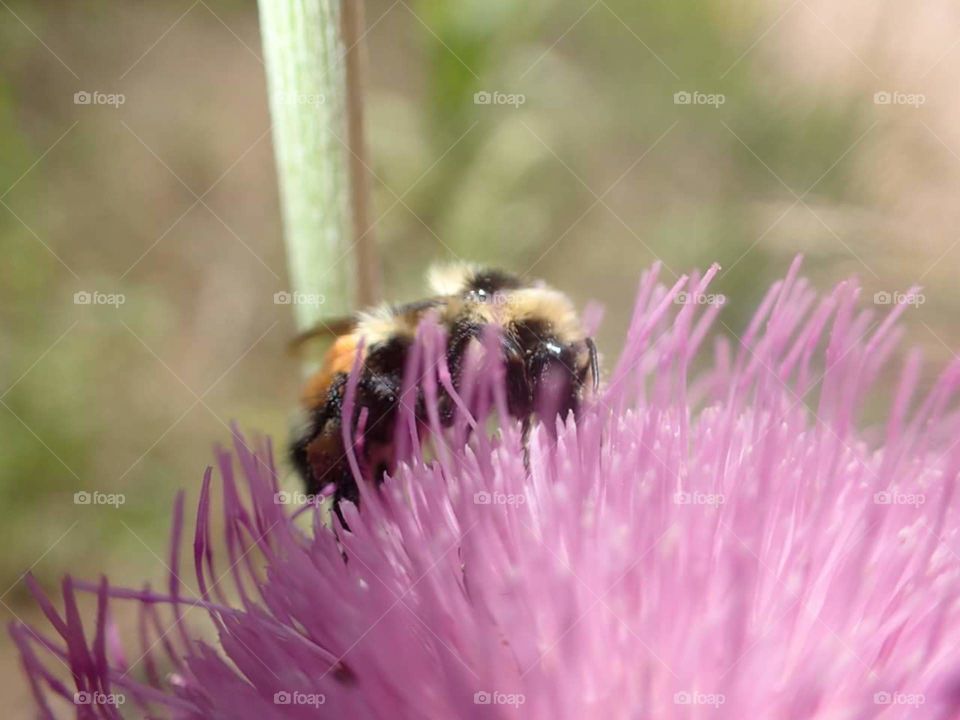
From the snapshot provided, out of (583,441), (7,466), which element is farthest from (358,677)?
(7,466)

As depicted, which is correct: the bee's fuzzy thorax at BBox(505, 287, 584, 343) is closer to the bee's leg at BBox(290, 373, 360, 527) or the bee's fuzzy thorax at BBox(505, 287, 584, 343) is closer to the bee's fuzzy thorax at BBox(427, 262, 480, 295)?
the bee's fuzzy thorax at BBox(427, 262, 480, 295)

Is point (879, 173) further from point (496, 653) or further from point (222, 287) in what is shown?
point (496, 653)

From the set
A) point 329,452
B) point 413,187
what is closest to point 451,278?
point 329,452

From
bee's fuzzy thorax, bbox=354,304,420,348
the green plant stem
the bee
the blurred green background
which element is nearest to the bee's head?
the bee

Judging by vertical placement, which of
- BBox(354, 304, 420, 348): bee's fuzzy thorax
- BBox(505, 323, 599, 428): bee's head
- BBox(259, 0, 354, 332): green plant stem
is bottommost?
BBox(505, 323, 599, 428): bee's head

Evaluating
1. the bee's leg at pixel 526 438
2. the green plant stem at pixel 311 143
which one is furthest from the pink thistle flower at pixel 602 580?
the green plant stem at pixel 311 143

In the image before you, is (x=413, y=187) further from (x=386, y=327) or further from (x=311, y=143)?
(x=386, y=327)
